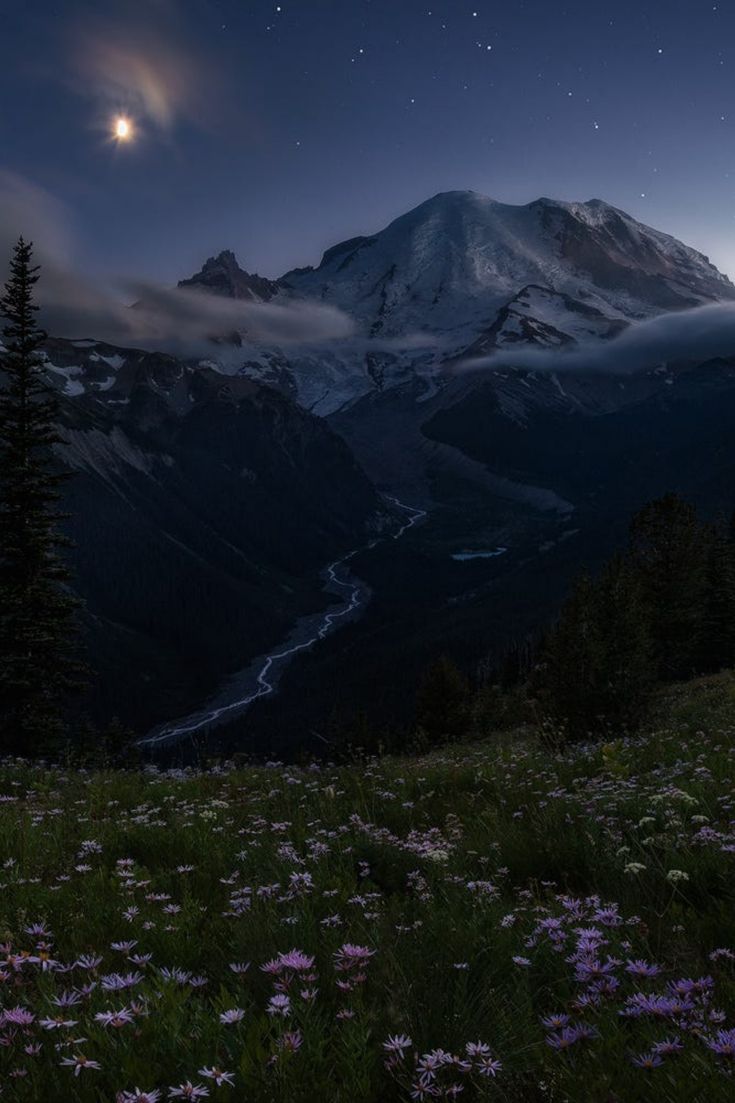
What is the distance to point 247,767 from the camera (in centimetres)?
1127

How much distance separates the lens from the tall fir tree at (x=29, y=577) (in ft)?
84.0

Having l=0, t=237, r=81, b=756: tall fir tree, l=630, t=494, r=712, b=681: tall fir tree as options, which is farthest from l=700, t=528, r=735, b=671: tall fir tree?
l=0, t=237, r=81, b=756: tall fir tree

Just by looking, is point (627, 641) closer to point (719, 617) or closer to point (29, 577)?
point (29, 577)

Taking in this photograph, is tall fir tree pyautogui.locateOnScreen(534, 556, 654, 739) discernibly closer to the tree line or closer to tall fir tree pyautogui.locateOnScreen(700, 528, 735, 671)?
the tree line

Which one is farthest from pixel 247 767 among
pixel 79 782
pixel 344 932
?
pixel 344 932

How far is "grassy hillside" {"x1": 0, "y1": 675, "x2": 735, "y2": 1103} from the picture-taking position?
6.89ft

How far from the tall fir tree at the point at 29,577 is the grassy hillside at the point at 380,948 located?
64.9 ft

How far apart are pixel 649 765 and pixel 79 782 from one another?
7776 mm

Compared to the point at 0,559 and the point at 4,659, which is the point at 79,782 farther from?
the point at 0,559

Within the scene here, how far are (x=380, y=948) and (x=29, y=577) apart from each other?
2675 centimetres

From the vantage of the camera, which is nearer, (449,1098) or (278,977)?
(449,1098)

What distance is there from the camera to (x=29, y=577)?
26609mm

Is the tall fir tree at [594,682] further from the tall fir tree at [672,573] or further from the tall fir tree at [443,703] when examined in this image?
the tall fir tree at [443,703]

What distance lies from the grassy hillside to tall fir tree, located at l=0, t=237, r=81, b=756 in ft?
64.9
